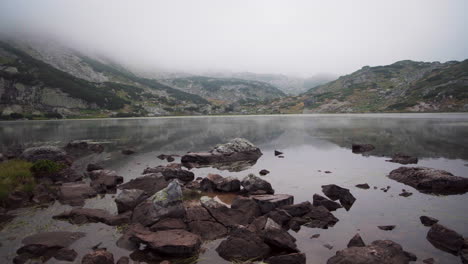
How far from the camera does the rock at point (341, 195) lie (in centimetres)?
1973

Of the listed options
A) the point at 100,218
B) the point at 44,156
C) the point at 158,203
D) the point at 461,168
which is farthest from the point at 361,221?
the point at 44,156

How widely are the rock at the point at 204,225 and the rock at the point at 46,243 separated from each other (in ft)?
20.7

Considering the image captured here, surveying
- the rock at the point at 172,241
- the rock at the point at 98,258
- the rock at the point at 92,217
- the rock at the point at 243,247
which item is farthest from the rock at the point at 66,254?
the rock at the point at 243,247

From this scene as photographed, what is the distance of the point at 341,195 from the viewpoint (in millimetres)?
20609

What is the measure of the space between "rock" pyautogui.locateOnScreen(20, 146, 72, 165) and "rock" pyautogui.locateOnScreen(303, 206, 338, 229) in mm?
33636

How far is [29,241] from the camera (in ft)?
45.8

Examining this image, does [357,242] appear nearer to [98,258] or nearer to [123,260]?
[123,260]

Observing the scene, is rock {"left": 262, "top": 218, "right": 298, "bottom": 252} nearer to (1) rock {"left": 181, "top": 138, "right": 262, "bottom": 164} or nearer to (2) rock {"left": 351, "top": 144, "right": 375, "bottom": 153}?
(1) rock {"left": 181, "top": 138, "right": 262, "bottom": 164}

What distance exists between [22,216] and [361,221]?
23.2 meters

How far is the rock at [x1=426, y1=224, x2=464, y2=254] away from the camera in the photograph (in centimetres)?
1255

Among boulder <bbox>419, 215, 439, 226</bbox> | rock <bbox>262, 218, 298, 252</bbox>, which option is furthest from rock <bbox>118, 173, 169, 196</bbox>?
boulder <bbox>419, 215, 439, 226</bbox>

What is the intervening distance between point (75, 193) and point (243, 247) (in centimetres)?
1732

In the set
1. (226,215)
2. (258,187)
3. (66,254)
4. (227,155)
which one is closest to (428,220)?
(258,187)

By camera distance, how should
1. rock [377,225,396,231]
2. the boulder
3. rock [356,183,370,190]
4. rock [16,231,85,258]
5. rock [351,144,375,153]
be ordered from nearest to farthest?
rock [16,231,85,258] < rock [377,225,396,231] < the boulder < rock [356,183,370,190] < rock [351,144,375,153]
